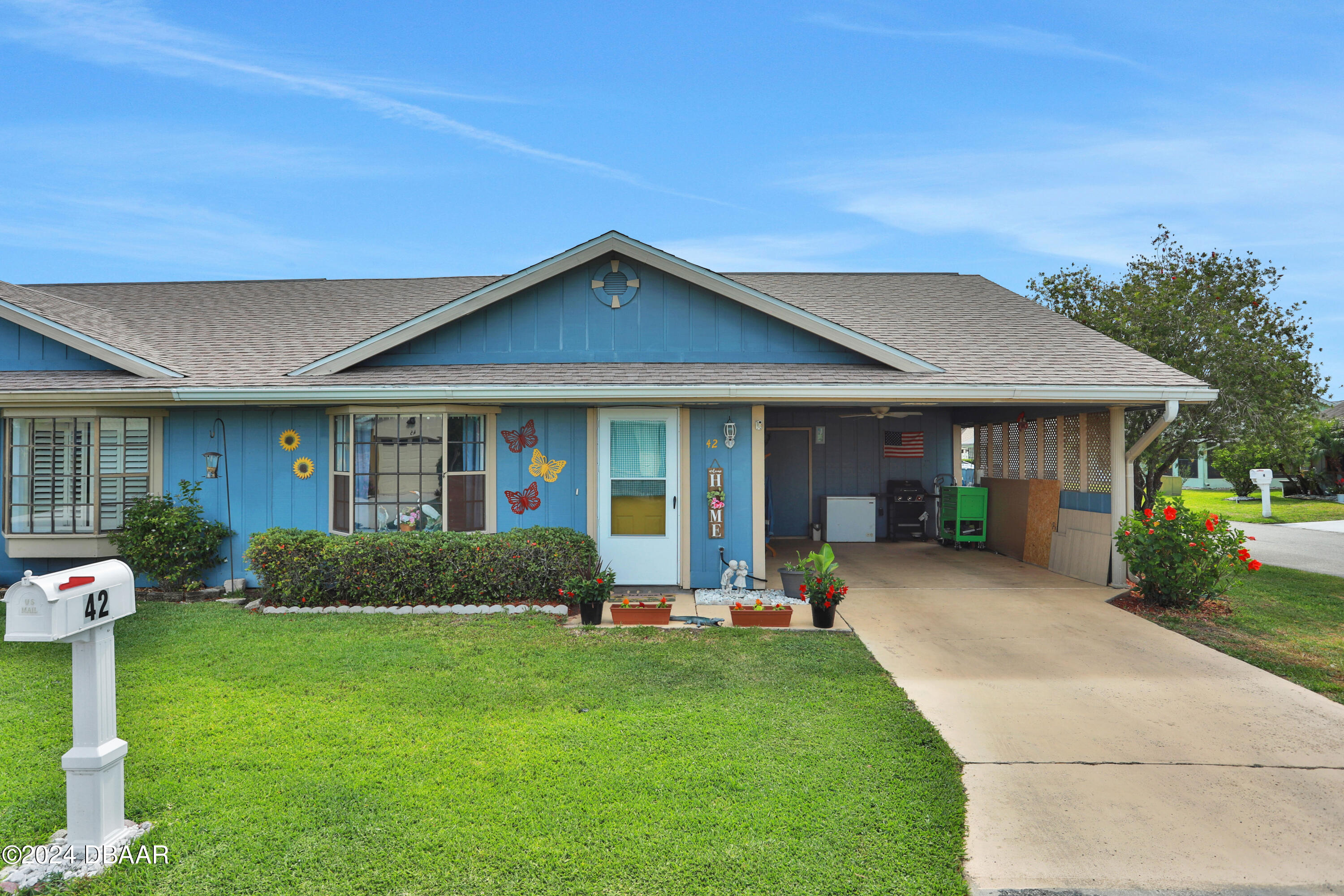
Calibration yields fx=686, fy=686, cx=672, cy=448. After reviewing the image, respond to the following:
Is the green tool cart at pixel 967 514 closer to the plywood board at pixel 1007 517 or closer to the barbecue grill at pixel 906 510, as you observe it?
the plywood board at pixel 1007 517

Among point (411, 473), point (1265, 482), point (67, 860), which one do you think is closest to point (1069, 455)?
point (411, 473)

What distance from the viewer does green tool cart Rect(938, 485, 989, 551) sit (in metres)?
11.4

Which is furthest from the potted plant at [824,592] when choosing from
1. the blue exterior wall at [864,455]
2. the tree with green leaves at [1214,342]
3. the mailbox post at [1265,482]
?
the mailbox post at [1265,482]

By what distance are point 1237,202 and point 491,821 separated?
17.0 metres

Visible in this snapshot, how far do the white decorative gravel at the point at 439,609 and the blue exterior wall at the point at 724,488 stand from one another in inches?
69.8

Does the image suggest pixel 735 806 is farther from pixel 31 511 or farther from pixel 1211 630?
pixel 31 511

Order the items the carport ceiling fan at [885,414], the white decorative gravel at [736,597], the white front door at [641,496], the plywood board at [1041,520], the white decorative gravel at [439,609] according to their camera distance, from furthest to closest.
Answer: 1. the carport ceiling fan at [885,414]
2. the plywood board at [1041,520]
3. the white front door at [641,496]
4. the white decorative gravel at [736,597]
5. the white decorative gravel at [439,609]

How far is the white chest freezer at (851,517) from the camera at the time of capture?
40.8 ft

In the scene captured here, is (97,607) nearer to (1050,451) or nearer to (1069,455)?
(1069,455)

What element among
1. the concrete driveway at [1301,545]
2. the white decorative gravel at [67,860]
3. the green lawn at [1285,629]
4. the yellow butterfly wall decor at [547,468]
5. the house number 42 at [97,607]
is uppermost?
the yellow butterfly wall decor at [547,468]

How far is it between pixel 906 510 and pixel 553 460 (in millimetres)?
7363

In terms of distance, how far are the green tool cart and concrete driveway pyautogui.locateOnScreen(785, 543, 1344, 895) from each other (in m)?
4.25

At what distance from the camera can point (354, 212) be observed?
14875 mm

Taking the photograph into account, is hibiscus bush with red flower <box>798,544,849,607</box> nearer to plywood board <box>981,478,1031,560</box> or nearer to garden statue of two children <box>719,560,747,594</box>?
garden statue of two children <box>719,560,747,594</box>
